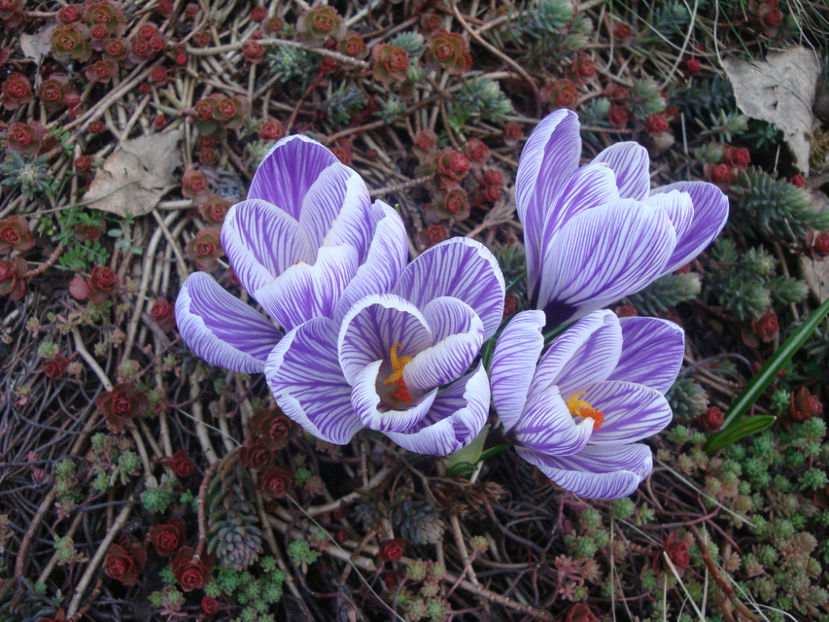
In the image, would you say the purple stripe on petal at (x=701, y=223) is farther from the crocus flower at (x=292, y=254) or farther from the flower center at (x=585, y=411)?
the crocus flower at (x=292, y=254)

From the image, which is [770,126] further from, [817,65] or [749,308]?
[749,308]

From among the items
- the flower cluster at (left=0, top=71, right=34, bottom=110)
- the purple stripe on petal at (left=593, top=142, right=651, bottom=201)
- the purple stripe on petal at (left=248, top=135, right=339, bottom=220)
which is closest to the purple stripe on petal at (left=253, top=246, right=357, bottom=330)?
the purple stripe on petal at (left=248, top=135, right=339, bottom=220)

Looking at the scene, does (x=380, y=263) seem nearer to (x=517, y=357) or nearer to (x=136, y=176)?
(x=517, y=357)

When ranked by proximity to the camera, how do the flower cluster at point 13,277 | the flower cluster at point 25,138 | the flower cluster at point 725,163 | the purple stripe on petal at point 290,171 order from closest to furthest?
the purple stripe on petal at point 290,171
the flower cluster at point 13,277
the flower cluster at point 25,138
the flower cluster at point 725,163

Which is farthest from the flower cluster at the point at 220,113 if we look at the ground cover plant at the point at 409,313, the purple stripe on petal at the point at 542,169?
the purple stripe on petal at the point at 542,169

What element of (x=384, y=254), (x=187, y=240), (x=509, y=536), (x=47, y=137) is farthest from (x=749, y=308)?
(x=47, y=137)

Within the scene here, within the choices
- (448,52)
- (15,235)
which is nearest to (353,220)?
(448,52)
